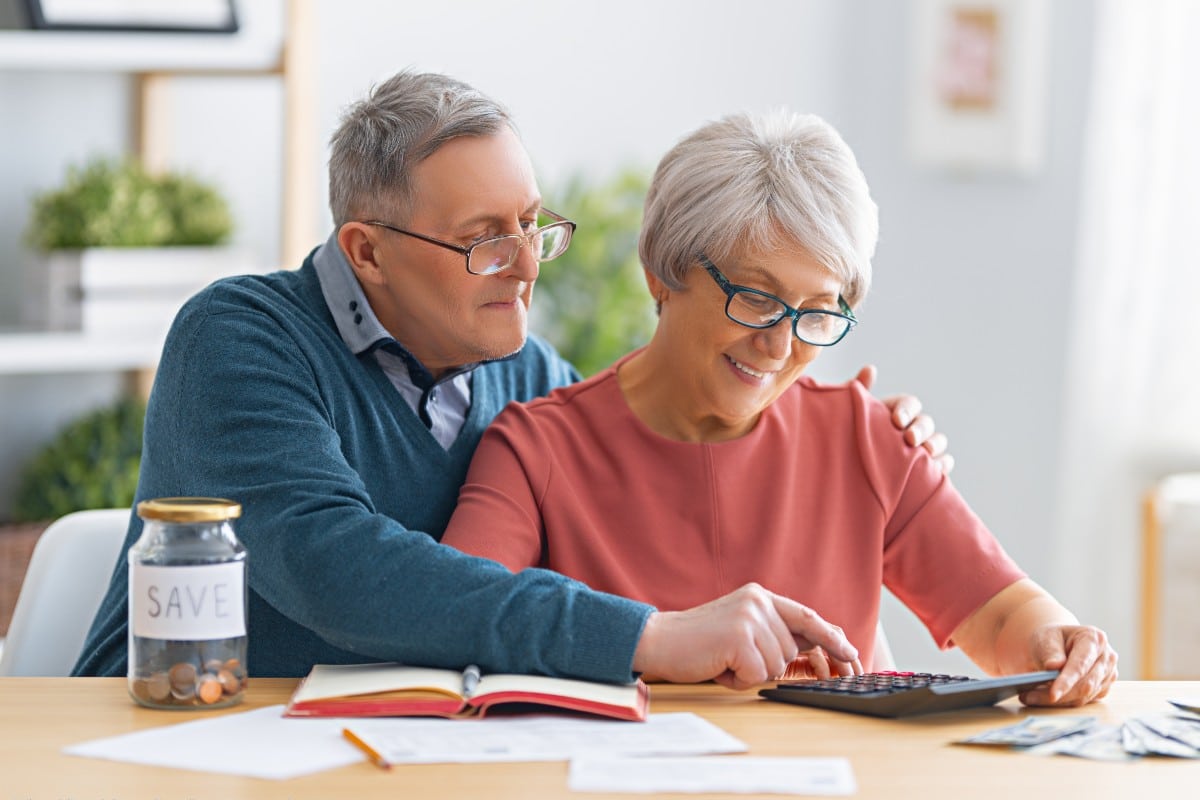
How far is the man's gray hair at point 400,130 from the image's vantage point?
1730mm

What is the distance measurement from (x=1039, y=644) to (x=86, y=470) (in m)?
1.97

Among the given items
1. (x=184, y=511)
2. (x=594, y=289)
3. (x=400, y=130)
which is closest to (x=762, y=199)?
(x=400, y=130)

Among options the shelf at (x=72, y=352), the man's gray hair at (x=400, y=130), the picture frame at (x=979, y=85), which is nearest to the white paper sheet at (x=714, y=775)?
the man's gray hair at (x=400, y=130)

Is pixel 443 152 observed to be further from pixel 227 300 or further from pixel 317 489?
pixel 317 489

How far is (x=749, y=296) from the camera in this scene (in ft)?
5.63

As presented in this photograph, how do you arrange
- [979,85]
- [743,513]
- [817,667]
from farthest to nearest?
[979,85], [743,513], [817,667]

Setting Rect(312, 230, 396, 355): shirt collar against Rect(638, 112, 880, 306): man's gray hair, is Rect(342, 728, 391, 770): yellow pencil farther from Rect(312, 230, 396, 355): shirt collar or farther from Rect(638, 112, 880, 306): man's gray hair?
Rect(638, 112, 880, 306): man's gray hair

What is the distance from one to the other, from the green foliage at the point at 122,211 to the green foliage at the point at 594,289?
33.8 inches

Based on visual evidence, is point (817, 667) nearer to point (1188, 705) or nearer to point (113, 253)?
point (1188, 705)

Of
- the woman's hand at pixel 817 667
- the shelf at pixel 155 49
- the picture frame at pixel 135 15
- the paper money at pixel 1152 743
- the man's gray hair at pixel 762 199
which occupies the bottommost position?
the woman's hand at pixel 817 667

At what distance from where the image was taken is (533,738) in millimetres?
1286

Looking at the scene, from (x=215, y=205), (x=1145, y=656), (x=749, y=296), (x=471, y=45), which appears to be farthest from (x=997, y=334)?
(x=749, y=296)

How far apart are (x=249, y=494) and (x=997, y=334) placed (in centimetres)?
291

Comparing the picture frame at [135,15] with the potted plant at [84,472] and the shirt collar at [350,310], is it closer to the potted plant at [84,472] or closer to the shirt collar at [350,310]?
the potted plant at [84,472]
